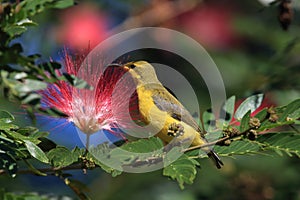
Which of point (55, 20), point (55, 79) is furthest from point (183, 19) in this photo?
point (55, 79)

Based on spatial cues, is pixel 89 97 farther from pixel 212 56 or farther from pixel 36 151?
pixel 212 56

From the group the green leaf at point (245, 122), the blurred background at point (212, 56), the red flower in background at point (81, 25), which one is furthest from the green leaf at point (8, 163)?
the red flower in background at point (81, 25)

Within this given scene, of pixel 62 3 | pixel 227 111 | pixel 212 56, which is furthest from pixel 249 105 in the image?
Answer: pixel 212 56

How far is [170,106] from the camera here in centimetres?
250

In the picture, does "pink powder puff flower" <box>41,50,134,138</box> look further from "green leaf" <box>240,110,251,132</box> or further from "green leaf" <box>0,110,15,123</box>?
"green leaf" <box>240,110,251,132</box>

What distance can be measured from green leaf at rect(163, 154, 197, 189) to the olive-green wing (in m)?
0.59

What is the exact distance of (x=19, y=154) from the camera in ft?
5.69

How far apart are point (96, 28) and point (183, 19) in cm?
63

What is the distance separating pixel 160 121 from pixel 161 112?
99mm

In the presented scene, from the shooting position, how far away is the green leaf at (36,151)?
1.70m

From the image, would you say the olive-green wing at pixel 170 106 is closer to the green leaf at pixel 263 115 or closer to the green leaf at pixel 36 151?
the green leaf at pixel 263 115

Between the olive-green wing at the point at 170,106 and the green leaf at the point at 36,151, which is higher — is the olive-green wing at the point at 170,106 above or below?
below

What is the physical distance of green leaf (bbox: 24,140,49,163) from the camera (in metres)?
1.70

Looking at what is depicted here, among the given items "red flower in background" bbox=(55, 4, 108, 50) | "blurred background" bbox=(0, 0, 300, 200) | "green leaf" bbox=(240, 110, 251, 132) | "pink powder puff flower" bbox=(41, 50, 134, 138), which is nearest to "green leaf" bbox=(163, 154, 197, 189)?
"green leaf" bbox=(240, 110, 251, 132)
